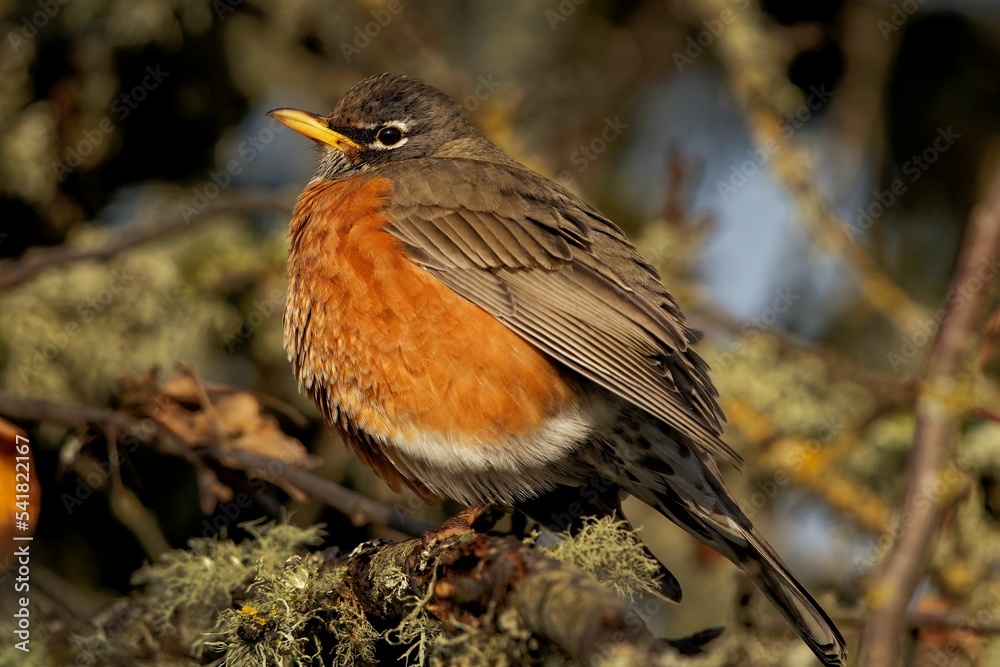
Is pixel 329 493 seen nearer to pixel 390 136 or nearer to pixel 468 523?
pixel 468 523

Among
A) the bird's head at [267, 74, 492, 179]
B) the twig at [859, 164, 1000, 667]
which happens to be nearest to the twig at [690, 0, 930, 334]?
the twig at [859, 164, 1000, 667]

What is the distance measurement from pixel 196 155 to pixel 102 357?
1.25 m

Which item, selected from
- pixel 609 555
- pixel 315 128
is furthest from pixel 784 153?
pixel 609 555

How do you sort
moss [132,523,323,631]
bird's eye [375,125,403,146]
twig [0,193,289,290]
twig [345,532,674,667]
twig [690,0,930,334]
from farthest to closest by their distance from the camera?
twig [690,0,930,334] → bird's eye [375,125,403,146] → twig [0,193,289,290] → moss [132,523,323,631] → twig [345,532,674,667]

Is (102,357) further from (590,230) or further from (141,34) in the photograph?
(590,230)

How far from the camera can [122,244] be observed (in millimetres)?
4383

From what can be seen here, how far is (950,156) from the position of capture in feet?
21.1

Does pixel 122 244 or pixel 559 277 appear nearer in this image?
pixel 559 277

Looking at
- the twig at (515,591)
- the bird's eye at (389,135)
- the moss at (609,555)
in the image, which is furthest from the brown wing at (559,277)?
the twig at (515,591)

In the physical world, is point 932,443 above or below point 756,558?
above

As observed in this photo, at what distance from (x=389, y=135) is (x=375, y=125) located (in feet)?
0.26

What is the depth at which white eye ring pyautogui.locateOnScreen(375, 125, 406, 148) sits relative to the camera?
190 inches

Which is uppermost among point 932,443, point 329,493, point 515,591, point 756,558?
point 932,443

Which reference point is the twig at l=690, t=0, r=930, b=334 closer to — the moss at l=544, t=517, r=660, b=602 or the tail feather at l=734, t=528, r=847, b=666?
the tail feather at l=734, t=528, r=847, b=666
